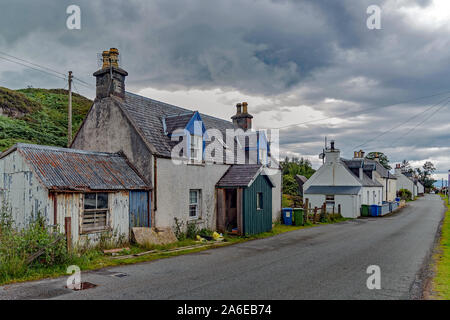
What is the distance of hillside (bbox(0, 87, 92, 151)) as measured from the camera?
29.1 m

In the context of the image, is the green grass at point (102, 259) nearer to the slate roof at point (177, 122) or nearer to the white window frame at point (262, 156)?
the slate roof at point (177, 122)

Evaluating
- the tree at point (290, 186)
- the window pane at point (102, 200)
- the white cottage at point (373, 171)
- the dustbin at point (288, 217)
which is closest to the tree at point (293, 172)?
the tree at point (290, 186)

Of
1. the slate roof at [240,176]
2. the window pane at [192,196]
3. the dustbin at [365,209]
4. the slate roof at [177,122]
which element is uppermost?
the slate roof at [177,122]

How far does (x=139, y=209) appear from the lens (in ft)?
46.8

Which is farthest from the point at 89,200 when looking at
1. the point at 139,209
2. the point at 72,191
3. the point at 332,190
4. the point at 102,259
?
the point at 332,190

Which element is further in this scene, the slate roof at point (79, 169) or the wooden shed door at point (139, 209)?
the wooden shed door at point (139, 209)

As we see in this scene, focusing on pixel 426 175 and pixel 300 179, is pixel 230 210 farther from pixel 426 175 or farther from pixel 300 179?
pixel 426 175

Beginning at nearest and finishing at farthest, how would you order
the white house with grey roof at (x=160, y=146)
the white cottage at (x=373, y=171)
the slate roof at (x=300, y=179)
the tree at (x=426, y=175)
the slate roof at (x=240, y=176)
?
the white house with grey roof at (x=160, y=146) < the slate roof at (x=240, y=176) < the white cottage at (x=373, y=171) < the slate roof at (x=300, y=179) < the tree at (x=426, y=175)

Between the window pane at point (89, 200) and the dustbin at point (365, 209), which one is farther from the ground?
A: the window pane at point (89, 200)

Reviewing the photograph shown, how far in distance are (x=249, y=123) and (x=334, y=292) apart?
63.0ft

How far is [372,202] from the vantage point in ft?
124

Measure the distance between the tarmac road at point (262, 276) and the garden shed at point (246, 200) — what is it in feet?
9.89

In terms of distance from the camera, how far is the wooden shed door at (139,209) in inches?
549
